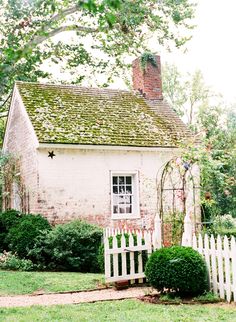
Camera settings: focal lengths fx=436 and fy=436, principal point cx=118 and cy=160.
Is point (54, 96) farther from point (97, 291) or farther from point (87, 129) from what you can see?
point (97, 291)

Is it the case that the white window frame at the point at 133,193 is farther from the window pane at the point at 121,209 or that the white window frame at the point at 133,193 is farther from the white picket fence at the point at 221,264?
the white picket fence at the point at 221,264

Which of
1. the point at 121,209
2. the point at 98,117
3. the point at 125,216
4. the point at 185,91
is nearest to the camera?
the point at 125,216

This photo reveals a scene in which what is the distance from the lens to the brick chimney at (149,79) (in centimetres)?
2016

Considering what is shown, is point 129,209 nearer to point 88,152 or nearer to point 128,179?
point 128,179

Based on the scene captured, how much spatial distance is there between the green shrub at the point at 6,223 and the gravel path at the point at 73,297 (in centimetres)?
625

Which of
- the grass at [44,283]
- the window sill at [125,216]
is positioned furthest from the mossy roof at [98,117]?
the grass at [44,283]

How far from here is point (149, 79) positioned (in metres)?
20.3

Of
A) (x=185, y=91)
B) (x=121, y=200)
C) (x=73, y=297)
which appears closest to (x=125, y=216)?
(x=121, y=200)

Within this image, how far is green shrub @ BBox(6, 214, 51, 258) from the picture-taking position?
13.4 m

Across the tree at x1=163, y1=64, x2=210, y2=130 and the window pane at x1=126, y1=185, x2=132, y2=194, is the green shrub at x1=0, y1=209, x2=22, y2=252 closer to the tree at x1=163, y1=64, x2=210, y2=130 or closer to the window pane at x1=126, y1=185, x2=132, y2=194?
the window pane at x1=126, y1=185, x2=132, y2=194

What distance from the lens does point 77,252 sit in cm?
1313

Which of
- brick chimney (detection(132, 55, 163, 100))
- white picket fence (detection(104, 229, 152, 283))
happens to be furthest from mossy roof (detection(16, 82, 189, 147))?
white picket fence (detection(104, 229, 152, 283))

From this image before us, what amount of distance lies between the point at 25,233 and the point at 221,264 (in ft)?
24.9

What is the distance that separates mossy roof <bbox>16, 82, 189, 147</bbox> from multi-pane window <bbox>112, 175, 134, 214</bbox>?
1.49 metres
